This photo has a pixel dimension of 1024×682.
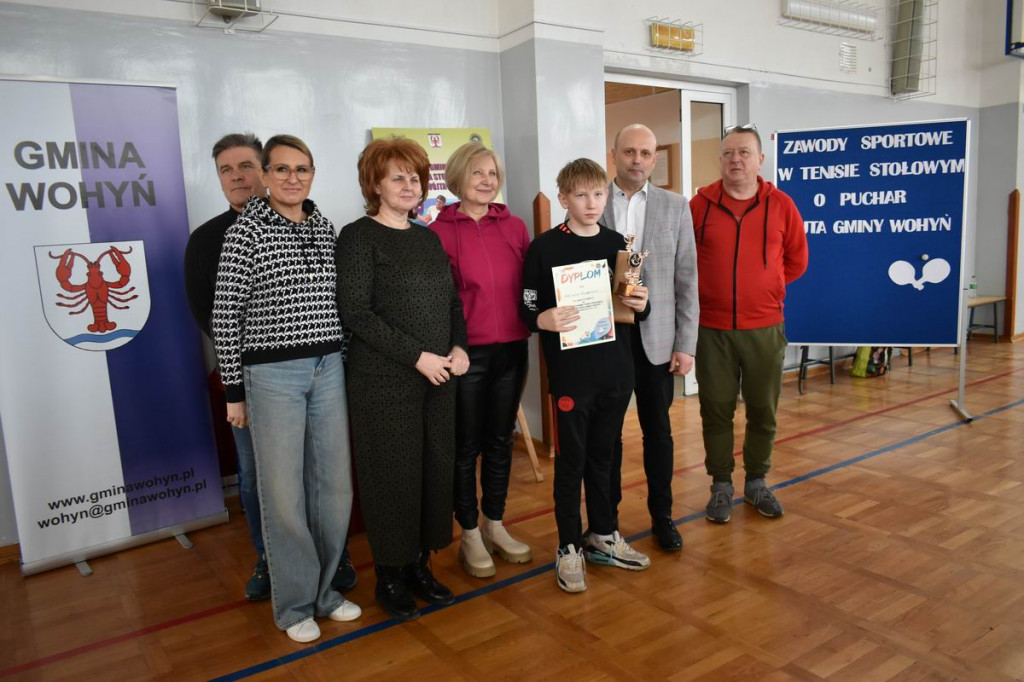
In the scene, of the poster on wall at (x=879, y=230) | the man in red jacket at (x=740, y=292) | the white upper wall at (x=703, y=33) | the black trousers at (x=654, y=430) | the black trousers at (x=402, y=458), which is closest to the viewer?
the black trousers at (x=402, y=458)

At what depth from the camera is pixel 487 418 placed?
103 inches

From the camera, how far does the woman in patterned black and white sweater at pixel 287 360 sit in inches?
82.6

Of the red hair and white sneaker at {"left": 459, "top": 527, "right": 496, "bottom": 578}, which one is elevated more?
the red hair

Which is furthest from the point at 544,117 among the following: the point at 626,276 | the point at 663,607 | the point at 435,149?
the point at 663,607

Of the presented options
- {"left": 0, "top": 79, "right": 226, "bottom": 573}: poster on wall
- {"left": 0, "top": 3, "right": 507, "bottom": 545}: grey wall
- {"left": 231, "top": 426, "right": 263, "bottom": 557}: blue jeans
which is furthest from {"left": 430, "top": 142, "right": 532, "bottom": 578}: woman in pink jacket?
{"left": 0, "top": 3, "right": 507, "bottom": 545}: grey wall

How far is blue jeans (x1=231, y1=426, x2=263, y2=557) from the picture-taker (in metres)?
2.48

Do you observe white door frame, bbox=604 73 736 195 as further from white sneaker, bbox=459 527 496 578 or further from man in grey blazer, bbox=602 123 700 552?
white sneaker, bbox=459 527 496 578

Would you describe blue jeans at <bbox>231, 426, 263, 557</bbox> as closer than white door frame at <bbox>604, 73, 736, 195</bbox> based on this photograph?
Yes

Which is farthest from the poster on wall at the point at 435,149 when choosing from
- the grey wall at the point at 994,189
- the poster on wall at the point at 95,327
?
the grey wall at the point at 994,189

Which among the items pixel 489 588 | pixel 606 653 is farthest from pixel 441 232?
pixel 606 653

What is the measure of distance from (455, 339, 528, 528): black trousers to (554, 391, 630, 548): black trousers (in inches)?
9.3

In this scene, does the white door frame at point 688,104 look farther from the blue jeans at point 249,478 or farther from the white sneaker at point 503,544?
the blue jeans at point 249,478

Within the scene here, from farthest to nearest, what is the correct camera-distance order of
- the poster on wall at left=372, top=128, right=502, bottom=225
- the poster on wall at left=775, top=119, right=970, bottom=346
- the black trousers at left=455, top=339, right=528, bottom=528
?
the poster on wall at left=775, top=119, right=970, bottom=346 → the poster on wall at left=372, top=128, right=502, bottom=225 → the black trousers at left=455, top=339, right=528, bottom=528

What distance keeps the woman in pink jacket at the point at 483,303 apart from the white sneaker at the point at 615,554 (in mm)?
400
